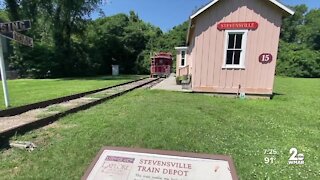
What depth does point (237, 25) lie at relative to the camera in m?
9.80

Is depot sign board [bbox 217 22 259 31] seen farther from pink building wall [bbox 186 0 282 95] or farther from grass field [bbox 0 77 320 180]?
grass field [bbox 0 77 320 180]

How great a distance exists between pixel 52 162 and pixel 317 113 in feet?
24.8

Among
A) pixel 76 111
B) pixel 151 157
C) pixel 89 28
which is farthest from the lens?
pixel 89 28

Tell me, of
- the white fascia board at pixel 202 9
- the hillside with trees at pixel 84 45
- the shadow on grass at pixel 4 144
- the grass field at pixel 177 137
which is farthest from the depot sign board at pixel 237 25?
the hillside with trees at pixel 84 45

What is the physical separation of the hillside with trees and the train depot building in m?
18.7

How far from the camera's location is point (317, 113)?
7.47m

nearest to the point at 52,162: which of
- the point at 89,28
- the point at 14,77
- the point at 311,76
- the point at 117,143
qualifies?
the point at 117,143

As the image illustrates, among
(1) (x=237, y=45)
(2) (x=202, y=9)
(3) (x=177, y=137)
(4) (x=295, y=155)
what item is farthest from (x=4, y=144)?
(1) (x=237, y=45)

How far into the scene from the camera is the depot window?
32.4 ft

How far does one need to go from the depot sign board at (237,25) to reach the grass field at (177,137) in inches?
152

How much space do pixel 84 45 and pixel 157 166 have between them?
29096mm

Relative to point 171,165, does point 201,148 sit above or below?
below

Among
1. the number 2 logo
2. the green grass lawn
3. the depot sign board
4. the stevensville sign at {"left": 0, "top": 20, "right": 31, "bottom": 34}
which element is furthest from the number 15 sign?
the stevensville sign at {"left": 0, "top": 20, "right": 31, "bottom": 34}

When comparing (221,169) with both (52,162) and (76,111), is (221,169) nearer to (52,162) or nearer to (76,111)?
(52,162)
